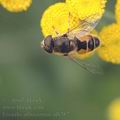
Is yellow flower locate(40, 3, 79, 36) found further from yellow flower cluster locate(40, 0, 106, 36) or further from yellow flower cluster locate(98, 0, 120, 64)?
yellow flower cluster locate(98, 0, 120, 64)

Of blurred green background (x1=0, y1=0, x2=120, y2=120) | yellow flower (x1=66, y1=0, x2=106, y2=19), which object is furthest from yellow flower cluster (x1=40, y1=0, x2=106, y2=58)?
blurred green background (x1=0, y1=0, x2=120, y2=120)

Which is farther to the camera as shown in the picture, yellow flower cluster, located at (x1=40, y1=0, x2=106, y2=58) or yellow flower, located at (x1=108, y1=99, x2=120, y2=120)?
yellow flower, located at (x1=108, y1=99, x2=120, y2=120)

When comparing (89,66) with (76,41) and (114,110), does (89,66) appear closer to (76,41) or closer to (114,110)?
(76,41)

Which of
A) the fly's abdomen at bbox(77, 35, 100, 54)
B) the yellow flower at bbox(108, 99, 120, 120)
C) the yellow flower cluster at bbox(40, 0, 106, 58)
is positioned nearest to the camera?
the fly's abdomen at bbox(77, 35, 100, 54)

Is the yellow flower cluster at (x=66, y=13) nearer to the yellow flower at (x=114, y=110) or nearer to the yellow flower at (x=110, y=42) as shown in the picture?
the yellow flower at (x=110, y=42)

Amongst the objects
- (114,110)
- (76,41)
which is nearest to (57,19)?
(76,41)

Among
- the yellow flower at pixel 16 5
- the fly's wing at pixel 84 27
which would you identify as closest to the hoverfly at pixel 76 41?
the fly's wing at pixel 84 27
